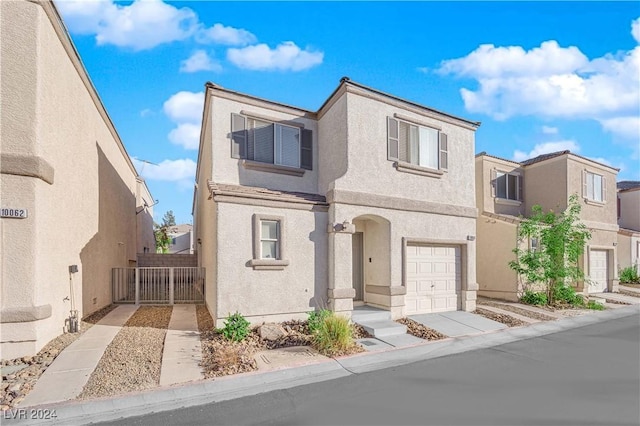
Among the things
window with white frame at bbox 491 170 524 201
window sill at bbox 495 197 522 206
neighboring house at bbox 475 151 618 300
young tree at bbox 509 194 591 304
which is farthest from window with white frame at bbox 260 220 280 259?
window sill at bbox 495 197 522 206

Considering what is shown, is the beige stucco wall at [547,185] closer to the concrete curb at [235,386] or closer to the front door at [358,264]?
the concrete curb at [235,386]

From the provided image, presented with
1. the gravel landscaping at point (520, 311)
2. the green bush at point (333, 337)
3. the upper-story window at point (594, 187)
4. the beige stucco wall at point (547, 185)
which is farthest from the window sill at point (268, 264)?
the upper-story window at point (594, 187)

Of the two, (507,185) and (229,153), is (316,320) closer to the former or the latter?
(229,153)

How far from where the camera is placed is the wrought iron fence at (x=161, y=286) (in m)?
12.3

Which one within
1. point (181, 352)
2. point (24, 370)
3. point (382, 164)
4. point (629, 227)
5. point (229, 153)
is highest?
point (229, 153)

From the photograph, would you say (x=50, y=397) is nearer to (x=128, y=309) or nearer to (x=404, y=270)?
(x=128, y=309)

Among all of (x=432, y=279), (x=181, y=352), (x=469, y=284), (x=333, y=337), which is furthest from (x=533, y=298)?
(x=181, y=352)

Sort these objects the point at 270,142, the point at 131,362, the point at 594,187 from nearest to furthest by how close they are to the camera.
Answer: the point at 131,362 < the point at 270,142 < the point at 594,187

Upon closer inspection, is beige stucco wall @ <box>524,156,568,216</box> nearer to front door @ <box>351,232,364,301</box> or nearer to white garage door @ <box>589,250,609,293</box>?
white garage door @ <box>589,250,609,293</box>

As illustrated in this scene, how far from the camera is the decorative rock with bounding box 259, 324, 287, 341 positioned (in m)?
8.45

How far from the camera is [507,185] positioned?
58.9 ft

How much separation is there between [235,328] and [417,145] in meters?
8.17

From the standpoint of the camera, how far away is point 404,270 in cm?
1073

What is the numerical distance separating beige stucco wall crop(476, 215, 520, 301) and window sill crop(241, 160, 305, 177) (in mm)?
9515
